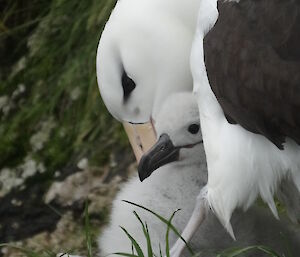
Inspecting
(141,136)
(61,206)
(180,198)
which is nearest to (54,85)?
(61,206)

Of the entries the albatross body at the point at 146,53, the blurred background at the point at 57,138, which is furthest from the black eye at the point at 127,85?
the blurred background at the point at 57,138

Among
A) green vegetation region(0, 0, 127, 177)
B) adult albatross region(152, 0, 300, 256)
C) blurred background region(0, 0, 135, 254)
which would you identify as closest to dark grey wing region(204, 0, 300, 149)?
adult albatross region(152, 0, 300, 256)

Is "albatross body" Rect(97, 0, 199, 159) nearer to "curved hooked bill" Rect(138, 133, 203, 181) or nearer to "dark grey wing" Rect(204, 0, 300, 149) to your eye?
"curved hooked bill" Rect(138, 133, 203, 181)

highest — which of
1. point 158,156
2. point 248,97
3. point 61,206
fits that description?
point 248,97

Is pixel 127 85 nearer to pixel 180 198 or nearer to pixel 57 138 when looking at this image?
pixel 180 198

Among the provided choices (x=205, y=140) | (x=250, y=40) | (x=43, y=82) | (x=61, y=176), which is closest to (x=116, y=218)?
(x=205, y=140)

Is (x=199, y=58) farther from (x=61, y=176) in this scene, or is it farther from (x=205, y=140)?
(x=61, y=176)

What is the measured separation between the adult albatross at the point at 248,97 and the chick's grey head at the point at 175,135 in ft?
0.54

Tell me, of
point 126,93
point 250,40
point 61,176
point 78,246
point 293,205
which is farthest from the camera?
point 61,176

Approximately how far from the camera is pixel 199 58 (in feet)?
11.1

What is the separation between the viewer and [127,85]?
378 centimetres

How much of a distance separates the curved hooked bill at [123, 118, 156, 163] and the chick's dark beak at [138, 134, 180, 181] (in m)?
0.19

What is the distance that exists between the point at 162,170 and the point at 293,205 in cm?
43

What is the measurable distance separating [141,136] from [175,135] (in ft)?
0.96
